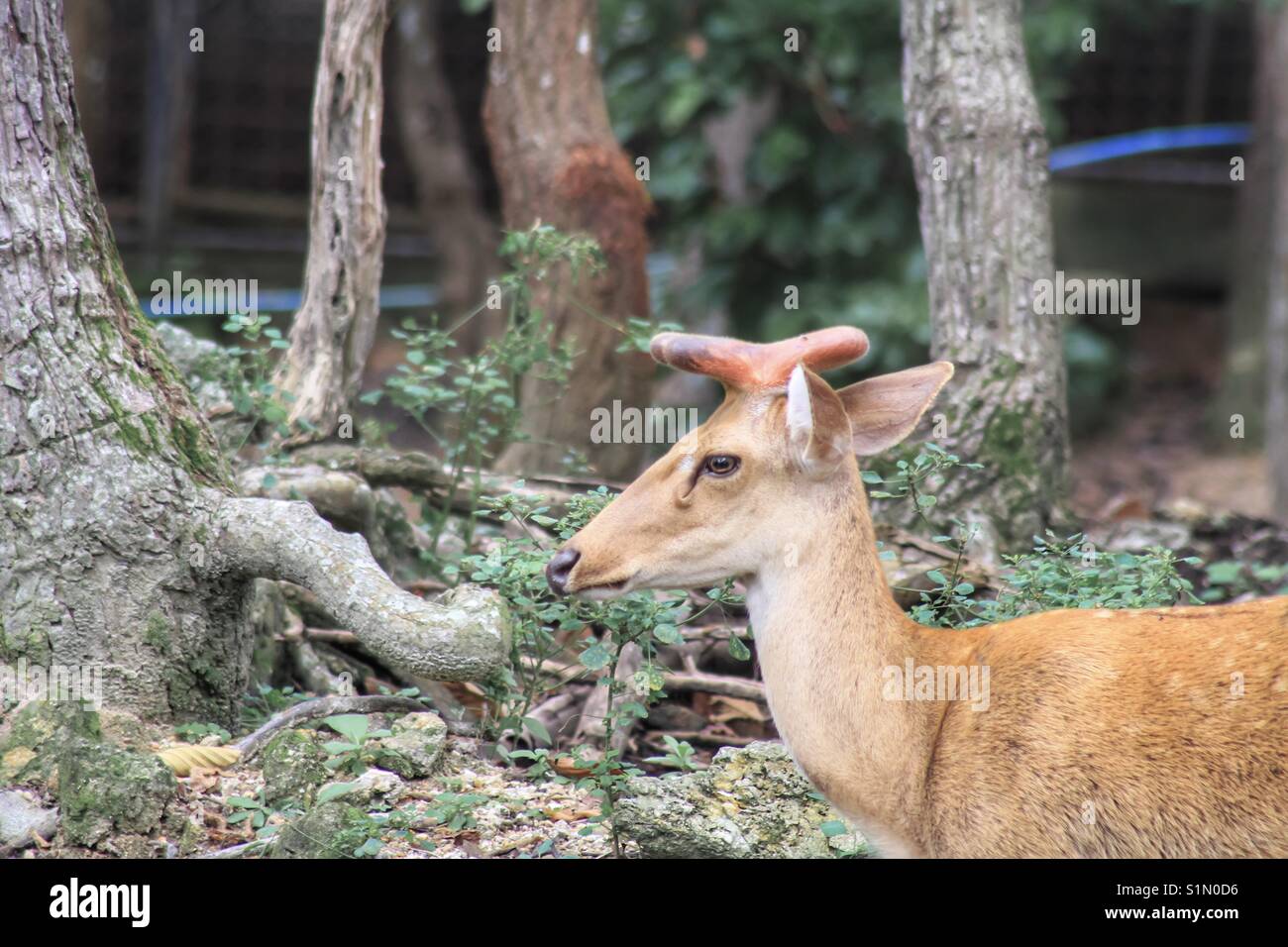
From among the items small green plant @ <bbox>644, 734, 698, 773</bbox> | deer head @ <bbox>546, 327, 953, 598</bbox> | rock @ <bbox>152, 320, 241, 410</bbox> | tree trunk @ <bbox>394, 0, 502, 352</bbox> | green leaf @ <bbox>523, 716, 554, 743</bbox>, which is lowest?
small green plant @ <bbox>644, 734, 698, 773</bbox>

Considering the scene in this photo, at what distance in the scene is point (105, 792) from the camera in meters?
4.28

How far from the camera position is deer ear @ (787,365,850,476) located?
13.0 ft

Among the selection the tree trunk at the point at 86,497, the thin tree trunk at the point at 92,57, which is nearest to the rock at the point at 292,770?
the tree trunk at the point at 86,497

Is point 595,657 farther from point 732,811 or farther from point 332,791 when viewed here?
point 332,791

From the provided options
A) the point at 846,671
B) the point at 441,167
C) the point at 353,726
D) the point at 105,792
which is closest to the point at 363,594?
the point at 353,726

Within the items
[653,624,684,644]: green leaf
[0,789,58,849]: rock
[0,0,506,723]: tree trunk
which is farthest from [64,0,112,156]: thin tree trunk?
[653,624,684,644]: green leaf

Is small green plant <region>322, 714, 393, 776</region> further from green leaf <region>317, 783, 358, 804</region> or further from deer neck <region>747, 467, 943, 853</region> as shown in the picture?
deer neck <region>747, 467, 943, 853</region>

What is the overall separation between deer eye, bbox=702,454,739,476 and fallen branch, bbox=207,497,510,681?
862 mm

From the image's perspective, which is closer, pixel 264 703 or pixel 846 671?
pixel 846 671

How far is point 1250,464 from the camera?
44.8 ft

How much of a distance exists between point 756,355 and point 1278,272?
8166 millimetres
